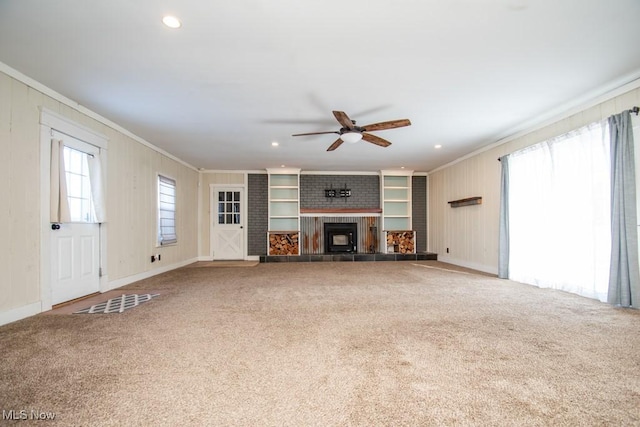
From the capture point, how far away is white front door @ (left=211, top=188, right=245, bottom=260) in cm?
770

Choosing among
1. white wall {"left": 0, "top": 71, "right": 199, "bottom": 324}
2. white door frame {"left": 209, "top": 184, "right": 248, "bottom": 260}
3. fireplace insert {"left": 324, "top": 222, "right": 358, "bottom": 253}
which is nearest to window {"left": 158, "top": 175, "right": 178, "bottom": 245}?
white wall {"left": 0, "top": 71, "right": 199, "bottom": 324}

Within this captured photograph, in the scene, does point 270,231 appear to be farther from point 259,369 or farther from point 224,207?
point 259,369

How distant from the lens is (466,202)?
6.09 m

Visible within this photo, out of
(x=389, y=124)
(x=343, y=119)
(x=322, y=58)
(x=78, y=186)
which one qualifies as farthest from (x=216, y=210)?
(x=322, y=58)

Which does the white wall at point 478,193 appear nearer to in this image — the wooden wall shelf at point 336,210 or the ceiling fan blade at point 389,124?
the wooden wall shelf at point 336,210


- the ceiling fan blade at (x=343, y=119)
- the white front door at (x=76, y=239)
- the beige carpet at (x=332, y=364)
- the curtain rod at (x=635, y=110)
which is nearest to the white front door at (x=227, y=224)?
the white front door at (x=76, y=239)

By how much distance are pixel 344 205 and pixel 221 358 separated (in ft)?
21.1

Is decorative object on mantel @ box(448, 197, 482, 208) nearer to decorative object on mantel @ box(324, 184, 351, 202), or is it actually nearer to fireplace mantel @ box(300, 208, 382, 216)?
fireplace mantel @ box(300, 208, 382, 216)

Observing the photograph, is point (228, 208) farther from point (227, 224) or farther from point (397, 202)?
point (397, 202)

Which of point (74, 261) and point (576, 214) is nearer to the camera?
point (74, 261)

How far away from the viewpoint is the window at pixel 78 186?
11.6ft

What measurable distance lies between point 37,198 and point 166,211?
284 centimetres

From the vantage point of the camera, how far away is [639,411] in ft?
4.42

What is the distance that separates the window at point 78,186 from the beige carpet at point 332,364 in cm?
136
